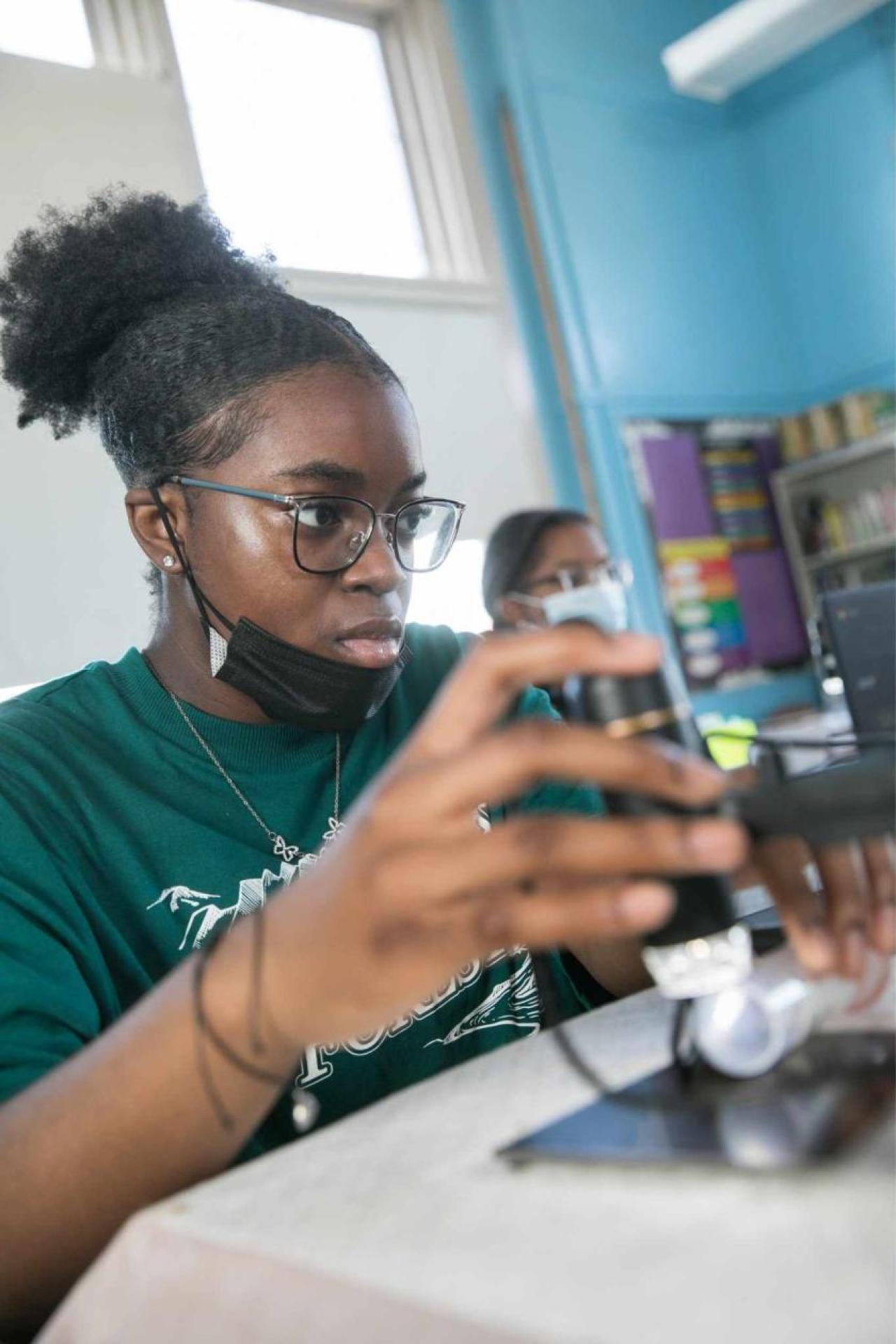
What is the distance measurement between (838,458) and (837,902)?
520 centimetres

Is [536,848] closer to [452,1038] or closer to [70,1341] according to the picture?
[70,1341]

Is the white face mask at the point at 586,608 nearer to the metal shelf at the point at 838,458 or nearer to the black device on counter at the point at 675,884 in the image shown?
the black device on counter at the point at 675,884

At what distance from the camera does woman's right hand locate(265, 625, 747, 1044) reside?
1.83 ft

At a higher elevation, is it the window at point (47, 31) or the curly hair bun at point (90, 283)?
the window at point (47, 31)

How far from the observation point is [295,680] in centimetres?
124

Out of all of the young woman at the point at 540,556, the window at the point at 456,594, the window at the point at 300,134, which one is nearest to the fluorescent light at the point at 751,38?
the window at the point at 300,134

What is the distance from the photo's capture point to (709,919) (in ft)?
2.04

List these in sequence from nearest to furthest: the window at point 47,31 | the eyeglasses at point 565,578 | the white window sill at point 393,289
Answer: the eyeglasses at point 565,578, the window at point 47,31, the white window sill at point 393,289

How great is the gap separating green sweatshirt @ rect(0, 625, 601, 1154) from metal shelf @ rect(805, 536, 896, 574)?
4.47 m

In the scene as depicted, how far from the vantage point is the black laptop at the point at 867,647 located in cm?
192

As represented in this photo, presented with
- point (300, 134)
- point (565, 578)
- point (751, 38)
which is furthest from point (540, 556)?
point (751, 38)

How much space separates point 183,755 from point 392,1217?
0.68m

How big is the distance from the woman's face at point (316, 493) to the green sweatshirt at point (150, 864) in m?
0.12

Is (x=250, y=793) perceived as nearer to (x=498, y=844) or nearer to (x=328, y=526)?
(x=328, y=526)
